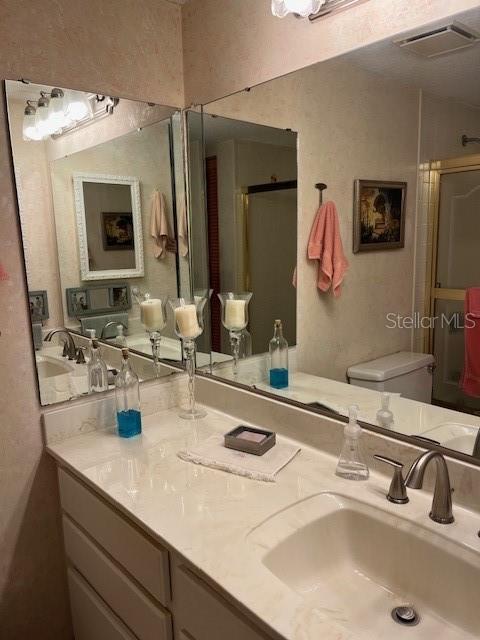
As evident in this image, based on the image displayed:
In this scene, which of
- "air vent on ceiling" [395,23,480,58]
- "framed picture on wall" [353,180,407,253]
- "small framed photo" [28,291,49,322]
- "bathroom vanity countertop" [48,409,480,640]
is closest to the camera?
"bathroom vanity countertop" [48,409,480,640]

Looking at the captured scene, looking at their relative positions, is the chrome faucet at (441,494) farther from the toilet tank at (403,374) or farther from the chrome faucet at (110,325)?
the chrome faucet at (110,325)

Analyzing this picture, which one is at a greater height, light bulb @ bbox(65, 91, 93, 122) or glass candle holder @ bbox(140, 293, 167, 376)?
light bulb @ bbox(65, 91, 93, 122)

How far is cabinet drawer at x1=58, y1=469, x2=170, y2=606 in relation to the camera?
1116 mm

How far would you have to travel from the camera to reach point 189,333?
1.77 m

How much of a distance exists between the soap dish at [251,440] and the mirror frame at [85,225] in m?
0.74

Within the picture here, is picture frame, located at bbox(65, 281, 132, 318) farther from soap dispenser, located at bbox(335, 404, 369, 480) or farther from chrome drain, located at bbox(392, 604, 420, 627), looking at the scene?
chrome drain, located at bbox(392, 604, 420, 627)

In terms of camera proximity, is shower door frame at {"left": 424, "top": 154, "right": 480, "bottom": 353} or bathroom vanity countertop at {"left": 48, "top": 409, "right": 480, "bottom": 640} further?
shower door frame at {"left": 424, "top": 154, "right": 480, "bottom": 353}

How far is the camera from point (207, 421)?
172cm

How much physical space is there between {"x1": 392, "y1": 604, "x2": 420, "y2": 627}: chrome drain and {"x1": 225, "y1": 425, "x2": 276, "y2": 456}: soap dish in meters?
0.53

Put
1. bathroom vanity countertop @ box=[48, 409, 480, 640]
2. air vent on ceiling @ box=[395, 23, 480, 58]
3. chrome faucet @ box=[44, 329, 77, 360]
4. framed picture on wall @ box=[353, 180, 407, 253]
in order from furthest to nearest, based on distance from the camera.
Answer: chrome faucet @ box=[44, 329, 77, 360], framed picture on wall @ box=[353, 180, 407, 253], air vent on ceiling @ box=[395, 23, 480, 58], bathroom vanity countertop @ box=[48, 409, 480, 640]

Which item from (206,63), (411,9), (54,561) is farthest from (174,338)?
(411,9)

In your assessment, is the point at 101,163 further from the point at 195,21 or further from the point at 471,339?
the point at 471,339

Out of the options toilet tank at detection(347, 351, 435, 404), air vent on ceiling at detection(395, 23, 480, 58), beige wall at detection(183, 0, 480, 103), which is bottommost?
toilet tank at detection(347, 351, 435, 404)
